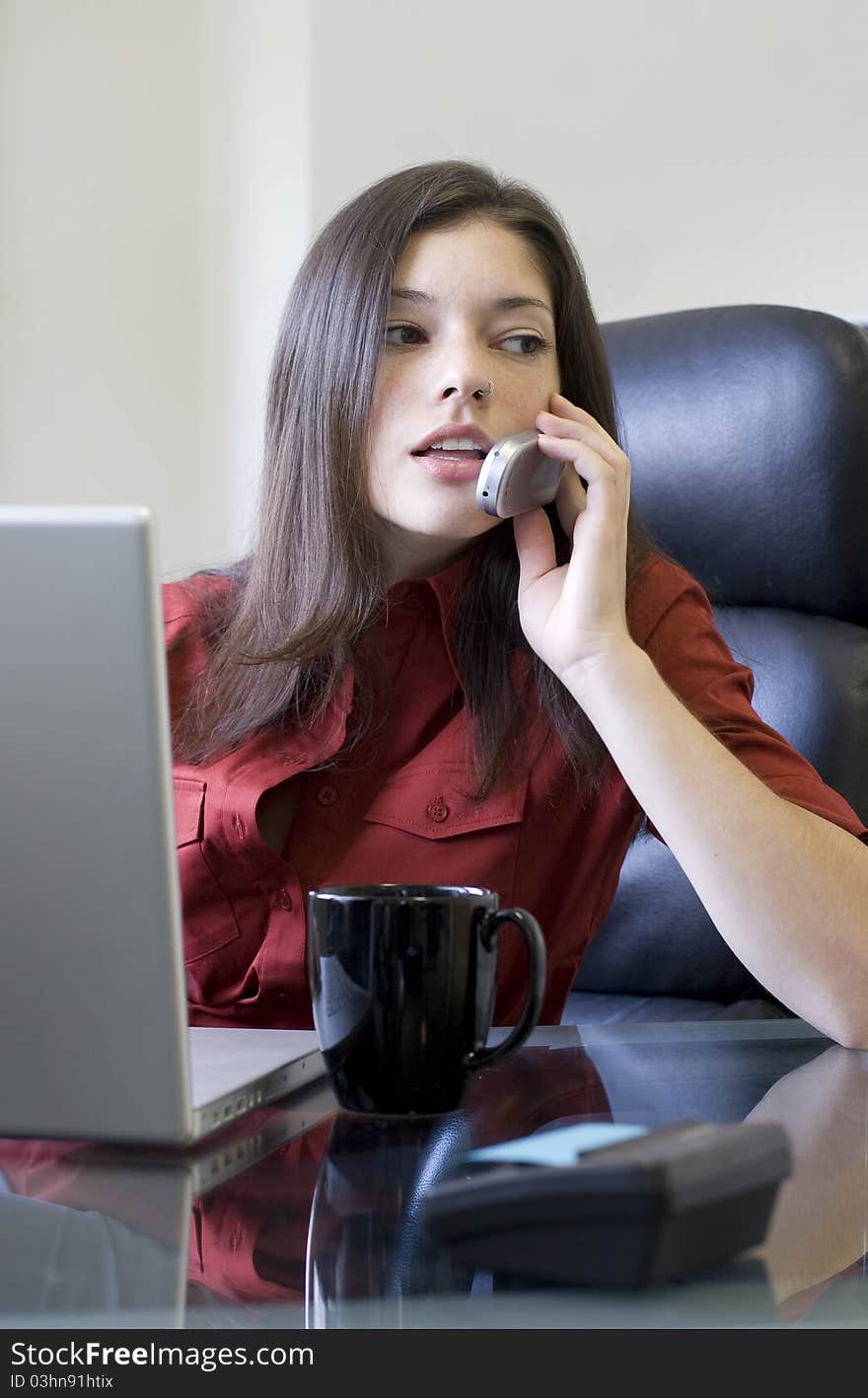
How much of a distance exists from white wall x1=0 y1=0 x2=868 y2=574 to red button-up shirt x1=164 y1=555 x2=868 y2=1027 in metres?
1.19

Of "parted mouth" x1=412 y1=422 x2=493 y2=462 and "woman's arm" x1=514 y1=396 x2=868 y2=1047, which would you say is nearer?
"woman's arm" x1=514 y1=396 x2=868 y2=1047

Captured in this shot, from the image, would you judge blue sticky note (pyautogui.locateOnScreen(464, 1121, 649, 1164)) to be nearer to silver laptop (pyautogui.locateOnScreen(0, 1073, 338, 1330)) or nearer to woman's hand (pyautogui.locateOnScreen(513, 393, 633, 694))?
silver laptop (pyautogui.locateOnScreen(0, 1073, 338, 1330))

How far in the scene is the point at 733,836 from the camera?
882 millimetres

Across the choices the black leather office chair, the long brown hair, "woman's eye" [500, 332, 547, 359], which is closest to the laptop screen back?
the long brown hair

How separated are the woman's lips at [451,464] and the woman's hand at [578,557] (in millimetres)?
→ 52

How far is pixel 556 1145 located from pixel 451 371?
2.29ft

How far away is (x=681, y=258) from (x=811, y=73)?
1.05 feet

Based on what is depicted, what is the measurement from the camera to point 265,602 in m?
1.16

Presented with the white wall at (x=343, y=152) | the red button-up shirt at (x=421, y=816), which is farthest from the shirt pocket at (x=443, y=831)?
the white wall at (x=343, y=152)

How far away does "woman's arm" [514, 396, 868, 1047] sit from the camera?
855mm

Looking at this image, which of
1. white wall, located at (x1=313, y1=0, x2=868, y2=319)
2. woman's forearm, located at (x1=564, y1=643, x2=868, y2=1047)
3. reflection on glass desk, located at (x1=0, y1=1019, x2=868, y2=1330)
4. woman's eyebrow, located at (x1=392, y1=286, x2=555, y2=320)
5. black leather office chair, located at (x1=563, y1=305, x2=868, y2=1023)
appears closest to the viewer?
reflection on glass desk, located at (x1=0, y1=1019, x2=868, y2=1330)

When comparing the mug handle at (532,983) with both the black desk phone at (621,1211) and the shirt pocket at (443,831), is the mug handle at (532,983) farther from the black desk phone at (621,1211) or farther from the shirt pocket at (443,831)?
the shirt pocket at (443,831)

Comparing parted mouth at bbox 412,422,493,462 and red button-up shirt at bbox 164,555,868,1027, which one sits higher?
parted mouth at bbox 412,422,493,462

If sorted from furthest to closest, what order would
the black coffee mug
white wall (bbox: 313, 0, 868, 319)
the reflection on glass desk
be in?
1. white wall (bbox: 313, 0, 868, 319)
2. the black coffee mug
3. the reflection on glass desk
